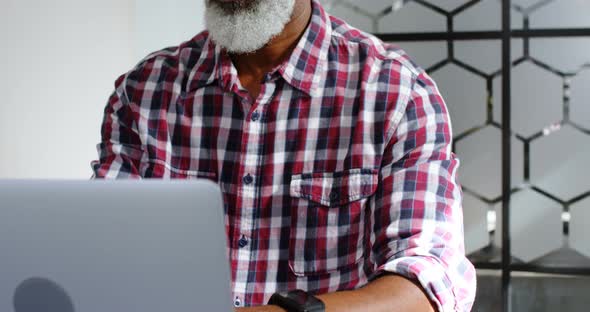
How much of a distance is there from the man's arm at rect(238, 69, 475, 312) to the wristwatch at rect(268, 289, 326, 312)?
0.48 ft

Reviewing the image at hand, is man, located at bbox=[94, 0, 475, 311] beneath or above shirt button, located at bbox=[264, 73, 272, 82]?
beneath

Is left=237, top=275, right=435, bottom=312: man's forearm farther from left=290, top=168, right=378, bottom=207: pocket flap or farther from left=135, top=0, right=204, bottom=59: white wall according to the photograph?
left=135, top=0, right=204, bottom=59: white wall

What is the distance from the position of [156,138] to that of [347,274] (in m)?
0.46

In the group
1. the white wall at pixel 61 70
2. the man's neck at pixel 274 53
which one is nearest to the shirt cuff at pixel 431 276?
the man's neck at pixel 274 53

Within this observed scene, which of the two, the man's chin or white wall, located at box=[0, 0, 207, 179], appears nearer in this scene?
the man's chin

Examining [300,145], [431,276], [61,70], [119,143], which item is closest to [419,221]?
[431,276]

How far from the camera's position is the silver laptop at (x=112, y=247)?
1.88ft

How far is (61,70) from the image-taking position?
1876 mm

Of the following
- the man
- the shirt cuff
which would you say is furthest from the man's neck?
the shirt cuff

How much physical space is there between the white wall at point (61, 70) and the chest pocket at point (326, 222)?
764 millimetres

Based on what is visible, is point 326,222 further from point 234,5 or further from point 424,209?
point 234,5

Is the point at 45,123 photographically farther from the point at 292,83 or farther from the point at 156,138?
the point at 292,83

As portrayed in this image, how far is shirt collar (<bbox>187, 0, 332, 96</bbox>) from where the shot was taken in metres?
1.35

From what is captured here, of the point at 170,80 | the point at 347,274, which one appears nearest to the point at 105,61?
the point at 170,80
